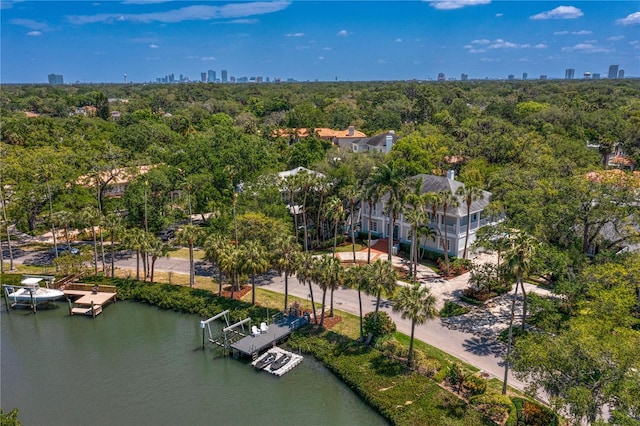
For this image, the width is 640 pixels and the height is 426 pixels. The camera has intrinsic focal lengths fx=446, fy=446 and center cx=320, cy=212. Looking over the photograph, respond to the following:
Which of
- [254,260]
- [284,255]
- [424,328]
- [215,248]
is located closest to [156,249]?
[215,248]

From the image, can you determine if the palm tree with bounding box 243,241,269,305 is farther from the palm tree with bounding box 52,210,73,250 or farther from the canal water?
the palm tree with bounding box 52,210,73,250

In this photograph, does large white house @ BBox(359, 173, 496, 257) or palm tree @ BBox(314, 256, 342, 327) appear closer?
palm tree @ BBox(314, 256, 342, 327)

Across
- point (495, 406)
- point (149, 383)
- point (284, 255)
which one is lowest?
point (149, 383)

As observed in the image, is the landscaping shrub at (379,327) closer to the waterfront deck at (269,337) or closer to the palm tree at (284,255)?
the waterfront deck at (269,337)

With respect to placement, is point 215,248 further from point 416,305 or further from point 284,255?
point 416,305

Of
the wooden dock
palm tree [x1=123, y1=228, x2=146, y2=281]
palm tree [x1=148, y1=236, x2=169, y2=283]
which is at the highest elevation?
palm tree [x1=123, y1=228, x2=146, y2=281]

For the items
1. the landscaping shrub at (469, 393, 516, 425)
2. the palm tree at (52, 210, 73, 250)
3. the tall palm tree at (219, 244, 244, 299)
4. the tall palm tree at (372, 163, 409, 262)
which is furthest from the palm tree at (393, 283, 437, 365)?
the palm tree at (52, 210, 73, 250)

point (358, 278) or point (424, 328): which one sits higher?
point (358, 278)
